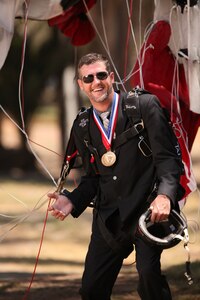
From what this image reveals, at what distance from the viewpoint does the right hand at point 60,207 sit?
5758mm

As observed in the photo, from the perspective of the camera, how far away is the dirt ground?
7.78 m

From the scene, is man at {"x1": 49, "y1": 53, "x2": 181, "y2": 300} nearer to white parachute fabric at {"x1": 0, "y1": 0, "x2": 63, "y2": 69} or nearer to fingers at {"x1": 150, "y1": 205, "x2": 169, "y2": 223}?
fingers at {"x1": 150, "y1": 205, "x2": 169, "y2": 223}

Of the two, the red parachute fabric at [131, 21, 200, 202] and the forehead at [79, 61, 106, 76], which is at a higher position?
the forehead at [79, 61, 106, 76]

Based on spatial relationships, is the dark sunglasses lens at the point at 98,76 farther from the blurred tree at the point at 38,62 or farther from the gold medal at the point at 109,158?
the blurred tree at the point at 38,62

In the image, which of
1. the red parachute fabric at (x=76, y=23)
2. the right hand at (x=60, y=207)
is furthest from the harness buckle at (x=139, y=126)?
the red parachute fabric at (x=76, y=23)

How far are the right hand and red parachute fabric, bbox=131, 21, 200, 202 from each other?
5.12 ft

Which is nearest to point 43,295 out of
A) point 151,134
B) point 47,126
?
point 151,134

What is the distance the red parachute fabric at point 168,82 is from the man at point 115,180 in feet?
4.48

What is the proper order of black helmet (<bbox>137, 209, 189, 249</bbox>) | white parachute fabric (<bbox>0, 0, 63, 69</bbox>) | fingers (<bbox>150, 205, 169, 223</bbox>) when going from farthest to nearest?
white parachute fabric (<bbox>0, 0, 63, 69</bbox>) → black helmet (<bbox>137, 209, 189, 249</bbox>) → fingers (<bbox>150, 205, 169, 223</bbox>)

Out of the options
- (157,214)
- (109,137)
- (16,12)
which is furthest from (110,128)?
(16,12)

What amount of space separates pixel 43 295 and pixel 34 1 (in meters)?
2.44

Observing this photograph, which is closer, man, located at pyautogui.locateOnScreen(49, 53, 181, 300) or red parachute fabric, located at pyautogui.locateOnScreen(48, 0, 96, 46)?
man, located at pyautogui.locateOnScreen(49, 53, 181, 300)

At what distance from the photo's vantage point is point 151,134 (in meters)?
5.52

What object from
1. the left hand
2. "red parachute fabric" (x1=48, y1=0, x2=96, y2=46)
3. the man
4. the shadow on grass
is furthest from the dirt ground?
the left hand
